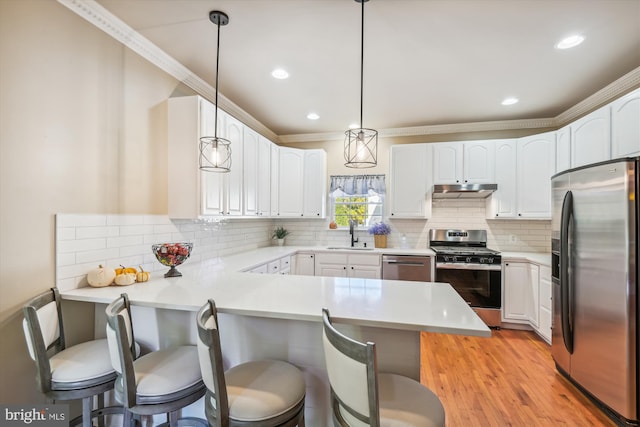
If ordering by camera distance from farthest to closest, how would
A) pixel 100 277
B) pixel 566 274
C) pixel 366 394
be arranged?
pixel 566 274 → pixel 100 277 → pixel 366 394

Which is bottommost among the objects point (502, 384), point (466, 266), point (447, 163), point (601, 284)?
point (502, 384)

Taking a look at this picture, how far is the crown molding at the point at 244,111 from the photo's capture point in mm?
1987

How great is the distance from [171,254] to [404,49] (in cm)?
244

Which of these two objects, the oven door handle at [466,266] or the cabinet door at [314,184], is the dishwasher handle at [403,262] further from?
the cabinet door at [314,184]

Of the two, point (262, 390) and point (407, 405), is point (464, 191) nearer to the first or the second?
point (407, 405)

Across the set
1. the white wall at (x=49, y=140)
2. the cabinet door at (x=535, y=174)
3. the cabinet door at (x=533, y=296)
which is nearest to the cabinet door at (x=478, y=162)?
the cabinet door at (x=535, y=174)

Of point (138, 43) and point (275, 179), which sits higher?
point (138, 43)

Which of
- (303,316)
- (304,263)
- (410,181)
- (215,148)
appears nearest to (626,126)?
(410,181)

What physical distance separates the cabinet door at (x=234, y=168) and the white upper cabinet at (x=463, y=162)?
8.70ft

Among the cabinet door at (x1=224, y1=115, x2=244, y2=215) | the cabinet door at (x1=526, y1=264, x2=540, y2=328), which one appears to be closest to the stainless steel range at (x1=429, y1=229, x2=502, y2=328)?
the cabinet door at (x1=526, y1=264, x2=540, y2=328)

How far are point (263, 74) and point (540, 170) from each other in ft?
11.5

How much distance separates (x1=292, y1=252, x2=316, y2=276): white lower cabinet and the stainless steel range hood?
6.37ft

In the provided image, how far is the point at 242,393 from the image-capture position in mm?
1220

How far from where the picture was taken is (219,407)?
1.13 m
